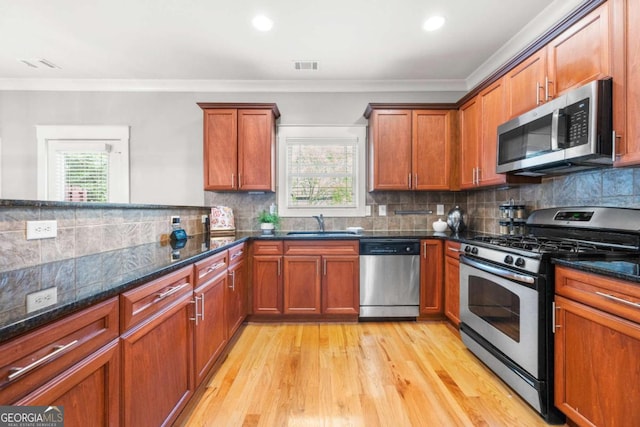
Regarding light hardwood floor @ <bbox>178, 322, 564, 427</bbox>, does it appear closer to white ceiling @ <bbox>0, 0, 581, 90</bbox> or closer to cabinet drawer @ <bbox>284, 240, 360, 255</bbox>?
cabinet drawer @ <bbox>284, 240, 360, 255</bbox>

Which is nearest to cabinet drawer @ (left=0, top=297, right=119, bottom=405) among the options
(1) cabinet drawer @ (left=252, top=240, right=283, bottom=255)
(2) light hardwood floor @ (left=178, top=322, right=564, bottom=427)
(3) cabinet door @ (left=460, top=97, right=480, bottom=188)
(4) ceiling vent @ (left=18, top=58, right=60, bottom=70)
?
(2) light hardwood floor @ (left=178, top=322, right=564, bottom=427)

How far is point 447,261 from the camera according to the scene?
2869 mm

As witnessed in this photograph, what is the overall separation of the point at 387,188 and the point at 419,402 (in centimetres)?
206

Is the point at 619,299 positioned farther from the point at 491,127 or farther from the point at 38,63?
the point at 38,63

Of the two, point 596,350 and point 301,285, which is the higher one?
point 596,350

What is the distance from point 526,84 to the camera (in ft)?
7.32

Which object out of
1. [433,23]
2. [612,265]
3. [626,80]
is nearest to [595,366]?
[612,265]

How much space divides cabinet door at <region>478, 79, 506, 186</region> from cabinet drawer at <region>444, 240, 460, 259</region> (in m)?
0.63

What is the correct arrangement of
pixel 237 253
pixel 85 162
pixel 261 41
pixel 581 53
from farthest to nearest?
pixel 85 162
pixel 261 41
pixel 237 253
pixel 581 53

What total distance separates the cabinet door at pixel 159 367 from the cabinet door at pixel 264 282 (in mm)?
1304

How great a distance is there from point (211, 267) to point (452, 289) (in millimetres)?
2181

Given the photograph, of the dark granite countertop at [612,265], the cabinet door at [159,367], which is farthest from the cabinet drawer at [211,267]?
the dark granite countertop at [612,265]

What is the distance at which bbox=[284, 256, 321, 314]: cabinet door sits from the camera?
2.93 meters

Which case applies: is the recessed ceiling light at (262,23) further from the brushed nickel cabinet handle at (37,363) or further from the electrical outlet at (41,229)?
the brushed nickel cabinet handle at (37,363)
